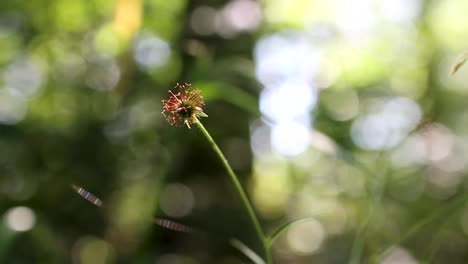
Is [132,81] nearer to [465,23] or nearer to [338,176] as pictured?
[338,176]

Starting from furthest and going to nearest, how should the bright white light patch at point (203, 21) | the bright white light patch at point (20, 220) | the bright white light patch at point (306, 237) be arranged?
the bright white light patch at point (306, 237), the bright white light patch at point (203, 21), the bright white light patch at point (20, 220)

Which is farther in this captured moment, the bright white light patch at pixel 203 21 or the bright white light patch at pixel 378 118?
the bright white light patch at pixel 203 21

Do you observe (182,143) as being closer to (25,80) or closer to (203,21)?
(203,21)

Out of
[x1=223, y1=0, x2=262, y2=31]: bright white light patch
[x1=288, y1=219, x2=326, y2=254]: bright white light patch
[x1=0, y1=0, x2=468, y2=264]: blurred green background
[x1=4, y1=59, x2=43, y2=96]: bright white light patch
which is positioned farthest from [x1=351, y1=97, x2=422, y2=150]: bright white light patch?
[x1=4, y1=59, x2=43, y2=96]: bright white light patch

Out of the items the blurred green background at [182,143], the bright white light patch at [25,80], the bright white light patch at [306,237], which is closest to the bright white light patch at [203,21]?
the blurred green background at [182,143]

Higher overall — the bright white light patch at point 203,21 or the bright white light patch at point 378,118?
the bright white light patch at point 203,21

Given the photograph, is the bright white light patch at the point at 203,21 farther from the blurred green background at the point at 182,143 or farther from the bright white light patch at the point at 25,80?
the bright white light patch at the point at 25,80

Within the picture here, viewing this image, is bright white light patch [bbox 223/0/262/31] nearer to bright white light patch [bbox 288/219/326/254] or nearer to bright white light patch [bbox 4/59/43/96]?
bright white light patch [bbox 4/59/43/96]
